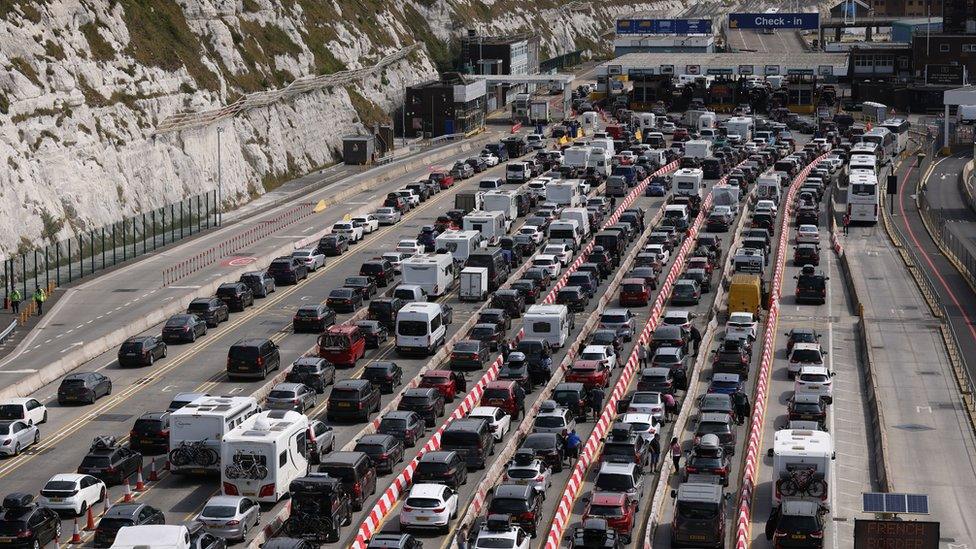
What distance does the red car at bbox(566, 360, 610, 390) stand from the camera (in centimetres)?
6456

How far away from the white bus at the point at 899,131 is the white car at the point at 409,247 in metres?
70.0

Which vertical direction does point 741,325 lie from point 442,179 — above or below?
below

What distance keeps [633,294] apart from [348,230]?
2303cm

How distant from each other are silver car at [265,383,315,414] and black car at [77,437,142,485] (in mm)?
6958

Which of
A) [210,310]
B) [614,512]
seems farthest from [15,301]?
[614,512]

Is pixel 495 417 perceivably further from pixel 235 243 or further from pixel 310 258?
pixel 235 243

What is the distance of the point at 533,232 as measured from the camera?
9569 centimetres

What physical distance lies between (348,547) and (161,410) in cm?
1891

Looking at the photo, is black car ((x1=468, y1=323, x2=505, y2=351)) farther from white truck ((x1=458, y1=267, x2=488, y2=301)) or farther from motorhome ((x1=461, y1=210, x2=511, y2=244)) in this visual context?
motorhome ((x1=461, y1=210, x2=511, y2=244))

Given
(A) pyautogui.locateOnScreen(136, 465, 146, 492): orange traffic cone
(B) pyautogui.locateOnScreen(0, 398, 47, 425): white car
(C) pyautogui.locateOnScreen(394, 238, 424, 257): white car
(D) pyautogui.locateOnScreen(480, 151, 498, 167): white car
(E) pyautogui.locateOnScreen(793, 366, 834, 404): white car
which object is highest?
(D) pyautogui.locateOnScreen(480, 151, 498, 167): white car

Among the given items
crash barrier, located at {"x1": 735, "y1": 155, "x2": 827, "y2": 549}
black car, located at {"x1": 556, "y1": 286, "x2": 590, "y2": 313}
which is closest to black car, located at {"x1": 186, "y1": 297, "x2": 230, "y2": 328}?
black car, located at {"x1": 556, "y1": 286, "x2": 590, "y2": 313}

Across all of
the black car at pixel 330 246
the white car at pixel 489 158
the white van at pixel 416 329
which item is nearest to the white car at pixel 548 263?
the black car at pixel 330 246

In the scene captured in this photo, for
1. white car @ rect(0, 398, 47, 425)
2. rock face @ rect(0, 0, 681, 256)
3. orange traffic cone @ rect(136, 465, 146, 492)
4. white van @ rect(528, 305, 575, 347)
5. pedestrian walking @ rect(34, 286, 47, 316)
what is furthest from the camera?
rock face @ rect(0, 0, 681, 256)

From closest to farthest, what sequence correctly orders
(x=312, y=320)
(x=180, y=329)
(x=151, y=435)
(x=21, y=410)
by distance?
(x=151, y=435) → (x=21, y=410) → (x=180, y=329) → (x=312, y=320)
